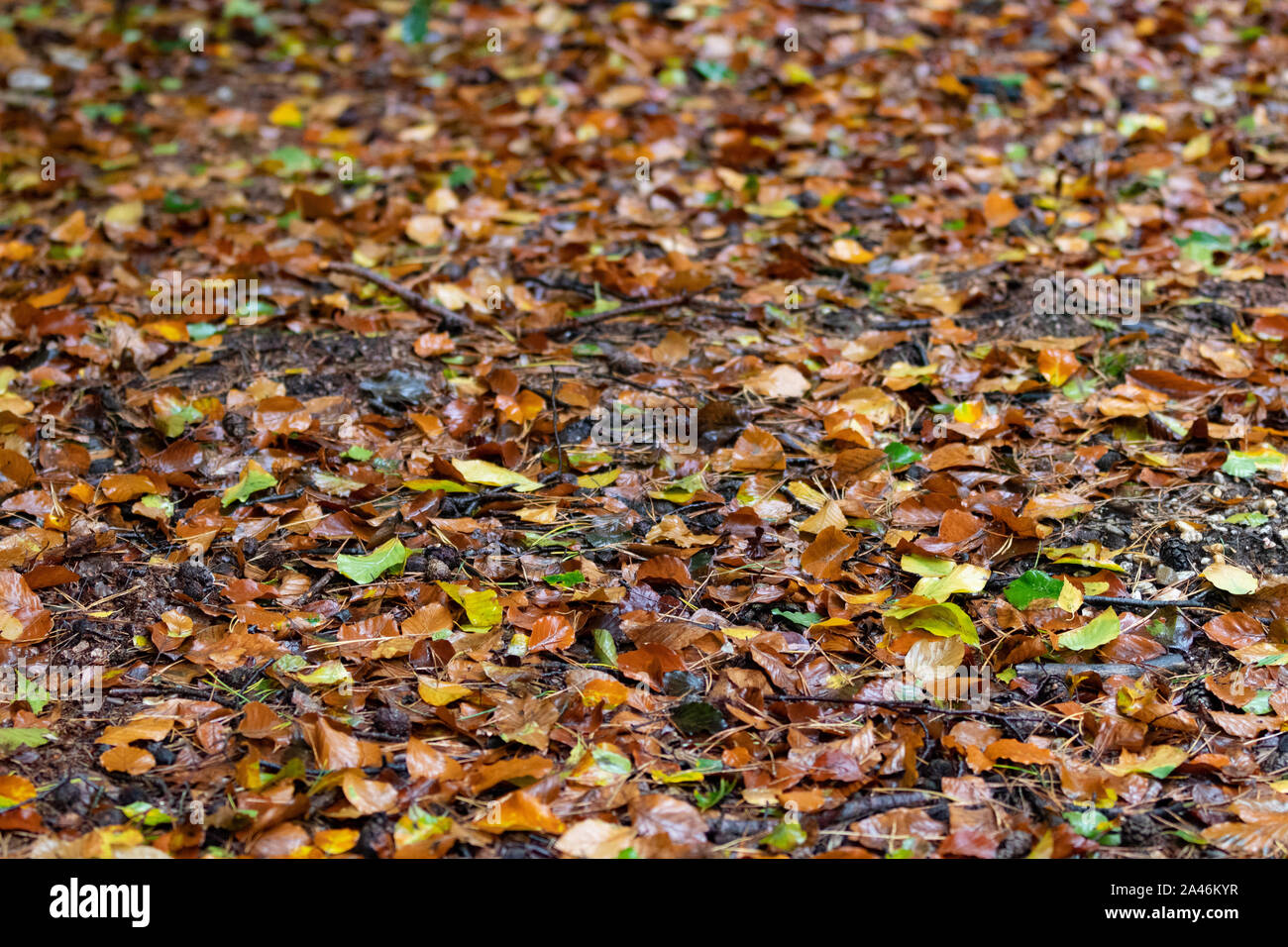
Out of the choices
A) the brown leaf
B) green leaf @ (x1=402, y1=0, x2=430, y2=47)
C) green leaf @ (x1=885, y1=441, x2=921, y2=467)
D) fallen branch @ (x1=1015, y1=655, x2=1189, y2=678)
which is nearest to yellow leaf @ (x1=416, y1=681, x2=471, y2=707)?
the brown leaf

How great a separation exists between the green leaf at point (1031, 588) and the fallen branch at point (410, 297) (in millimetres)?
1638

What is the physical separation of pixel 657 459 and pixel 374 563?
705 mm

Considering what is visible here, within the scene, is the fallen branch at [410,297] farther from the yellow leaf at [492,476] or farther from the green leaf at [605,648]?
the green leaf at [605,648]

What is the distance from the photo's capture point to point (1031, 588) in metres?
2.08

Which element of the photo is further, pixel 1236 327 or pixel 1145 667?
pixel 1236 327

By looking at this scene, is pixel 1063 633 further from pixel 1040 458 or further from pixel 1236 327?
pixel 1236 327

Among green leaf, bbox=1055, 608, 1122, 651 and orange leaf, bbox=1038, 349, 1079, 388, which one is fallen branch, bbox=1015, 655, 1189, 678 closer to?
green leaf, bbox=1055, 608, 1122, 651

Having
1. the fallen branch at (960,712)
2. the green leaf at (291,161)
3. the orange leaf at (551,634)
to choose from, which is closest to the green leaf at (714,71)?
the green leaf at (291,161)

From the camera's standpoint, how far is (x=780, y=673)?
193cm

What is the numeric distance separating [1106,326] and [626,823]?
2.03m

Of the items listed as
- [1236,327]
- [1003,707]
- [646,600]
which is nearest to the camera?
[1003,707]

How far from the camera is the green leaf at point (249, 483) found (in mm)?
2357

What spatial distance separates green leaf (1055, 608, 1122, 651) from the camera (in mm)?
1955

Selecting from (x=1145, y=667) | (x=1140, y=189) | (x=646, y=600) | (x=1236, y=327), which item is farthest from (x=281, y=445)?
(x=1140, y=189)
